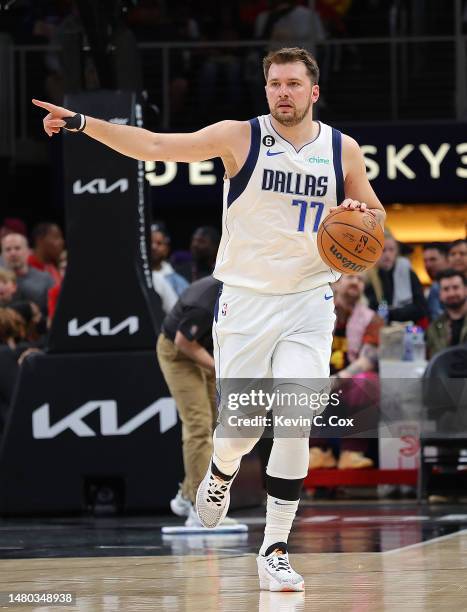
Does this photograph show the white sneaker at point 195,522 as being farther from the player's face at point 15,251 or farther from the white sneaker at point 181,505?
the player's face at point 15,251

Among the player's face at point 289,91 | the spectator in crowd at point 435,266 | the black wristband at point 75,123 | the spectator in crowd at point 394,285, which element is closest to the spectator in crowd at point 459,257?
the spectator in crowd at point 394,285

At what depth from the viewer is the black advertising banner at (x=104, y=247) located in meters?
11.2

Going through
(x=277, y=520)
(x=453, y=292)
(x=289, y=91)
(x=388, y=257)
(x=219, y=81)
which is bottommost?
(x=277, y=520)

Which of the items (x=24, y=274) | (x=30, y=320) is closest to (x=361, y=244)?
(x=30, y=320)

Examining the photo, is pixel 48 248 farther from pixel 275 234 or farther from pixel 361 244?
pixel 361 244

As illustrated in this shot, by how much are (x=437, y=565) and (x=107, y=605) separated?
208 cm

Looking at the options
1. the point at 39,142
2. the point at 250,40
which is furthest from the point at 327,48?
the point at 39,142

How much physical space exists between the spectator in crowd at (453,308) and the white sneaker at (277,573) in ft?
19.7

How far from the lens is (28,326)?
12875 millimetres

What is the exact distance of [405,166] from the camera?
1800 centimetres

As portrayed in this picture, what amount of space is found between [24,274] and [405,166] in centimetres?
585

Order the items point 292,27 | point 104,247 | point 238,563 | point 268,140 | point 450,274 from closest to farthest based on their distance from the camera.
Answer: point 268,140 < point 238,563 < point 104,247 < point 450,274 < point 292,27

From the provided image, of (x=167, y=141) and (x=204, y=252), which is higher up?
(x=167, y=141)

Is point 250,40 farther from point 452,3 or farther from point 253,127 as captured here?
point 253,127
